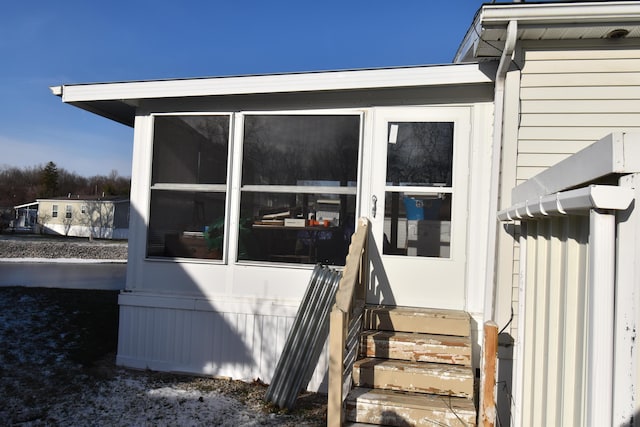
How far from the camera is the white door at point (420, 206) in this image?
3984mm

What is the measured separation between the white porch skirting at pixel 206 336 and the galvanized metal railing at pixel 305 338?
0.31m

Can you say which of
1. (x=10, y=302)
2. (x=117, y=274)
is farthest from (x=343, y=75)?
(x=117, y=274)

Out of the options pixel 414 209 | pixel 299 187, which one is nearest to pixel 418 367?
pixel 414 209

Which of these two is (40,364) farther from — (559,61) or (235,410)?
(559,61)

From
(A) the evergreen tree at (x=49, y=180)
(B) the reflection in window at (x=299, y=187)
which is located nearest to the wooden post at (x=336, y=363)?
(B) the reflection in window at (x=299, y=187)

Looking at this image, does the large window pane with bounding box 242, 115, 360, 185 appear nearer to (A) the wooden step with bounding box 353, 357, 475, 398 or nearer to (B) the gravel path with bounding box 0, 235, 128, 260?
(A) the wooden step with bounding box 353, 357, 475, 398

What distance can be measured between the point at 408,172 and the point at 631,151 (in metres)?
2.96

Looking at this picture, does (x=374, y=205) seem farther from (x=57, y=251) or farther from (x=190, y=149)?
(x=57, y=251)

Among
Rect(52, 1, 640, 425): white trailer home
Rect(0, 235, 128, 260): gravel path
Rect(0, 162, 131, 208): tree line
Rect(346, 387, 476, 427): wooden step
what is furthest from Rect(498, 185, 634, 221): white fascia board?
Rect(0, 162, 131, 208): tree line

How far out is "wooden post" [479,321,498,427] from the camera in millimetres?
2748

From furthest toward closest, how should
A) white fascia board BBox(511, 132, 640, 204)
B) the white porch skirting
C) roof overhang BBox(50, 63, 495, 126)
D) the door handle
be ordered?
the white porch skirting → the door handle → roof overhang BBox(50, 63, 495, 126) → white fascia board BBox(511, 132, 640, 204)

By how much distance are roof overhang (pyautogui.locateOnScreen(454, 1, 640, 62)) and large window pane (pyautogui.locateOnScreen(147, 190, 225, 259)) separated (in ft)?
9.10

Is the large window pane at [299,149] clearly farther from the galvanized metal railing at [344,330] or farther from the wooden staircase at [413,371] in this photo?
the wooden staircase at [413,371]

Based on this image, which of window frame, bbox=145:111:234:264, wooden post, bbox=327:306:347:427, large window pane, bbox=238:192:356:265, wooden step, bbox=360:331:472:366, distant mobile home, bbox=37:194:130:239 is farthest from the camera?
distant mobile home, bbox=37:194:130:239
